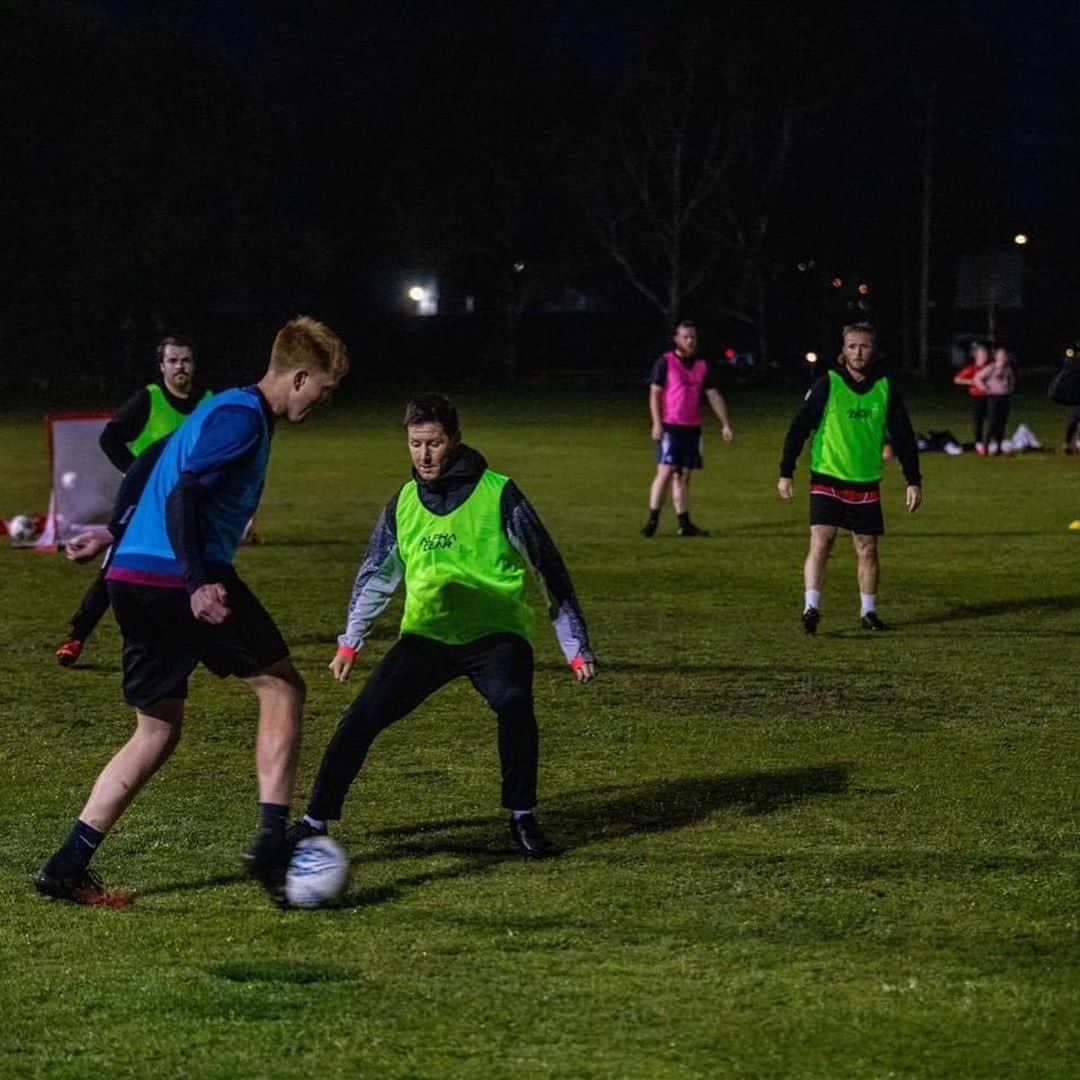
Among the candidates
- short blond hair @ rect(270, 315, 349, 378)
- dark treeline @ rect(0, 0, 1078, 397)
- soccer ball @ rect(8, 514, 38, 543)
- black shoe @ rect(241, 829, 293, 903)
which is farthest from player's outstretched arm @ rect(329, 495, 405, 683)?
dark treeline @ rect(0, 0, 1078, 397)

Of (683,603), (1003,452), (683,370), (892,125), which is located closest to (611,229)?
(892,125)

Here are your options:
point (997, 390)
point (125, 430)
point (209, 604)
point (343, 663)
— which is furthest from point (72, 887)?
point (997, 390)

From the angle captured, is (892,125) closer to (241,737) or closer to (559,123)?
(559,123)

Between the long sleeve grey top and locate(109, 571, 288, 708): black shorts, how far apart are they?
0.88 m

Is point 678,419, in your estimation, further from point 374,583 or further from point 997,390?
point 997,390

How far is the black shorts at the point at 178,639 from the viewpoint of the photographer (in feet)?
21.8

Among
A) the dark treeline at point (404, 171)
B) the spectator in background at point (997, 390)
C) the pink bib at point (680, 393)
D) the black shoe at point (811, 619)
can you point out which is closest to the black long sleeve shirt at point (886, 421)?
the black shoe at point (811, 619)

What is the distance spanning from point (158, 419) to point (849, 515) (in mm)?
4659

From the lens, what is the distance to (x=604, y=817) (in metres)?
8.10

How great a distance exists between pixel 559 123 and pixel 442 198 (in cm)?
493

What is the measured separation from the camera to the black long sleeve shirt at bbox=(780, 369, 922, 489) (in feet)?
43.7

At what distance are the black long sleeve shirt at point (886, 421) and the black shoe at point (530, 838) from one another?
6223 millimetres

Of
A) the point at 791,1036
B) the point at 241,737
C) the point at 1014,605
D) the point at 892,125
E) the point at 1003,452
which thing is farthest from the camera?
the point at 892,125

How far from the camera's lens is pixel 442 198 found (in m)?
68.4
